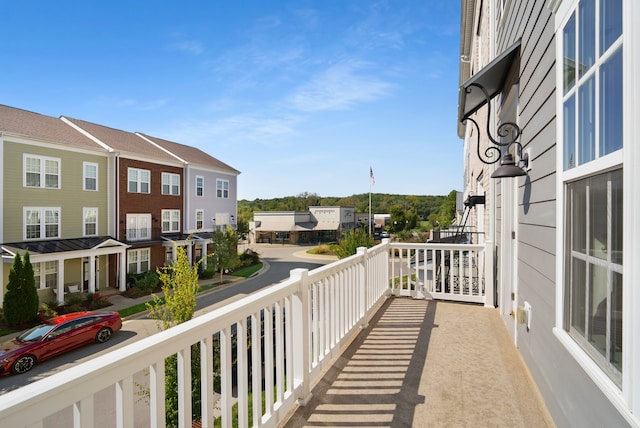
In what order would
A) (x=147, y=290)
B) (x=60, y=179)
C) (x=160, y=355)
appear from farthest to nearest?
1. (x=147, y=290)
2. (x=60, y=179)
3. (x=160, y=355)

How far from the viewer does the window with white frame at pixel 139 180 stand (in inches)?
718

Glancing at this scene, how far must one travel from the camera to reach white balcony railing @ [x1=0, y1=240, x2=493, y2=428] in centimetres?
93

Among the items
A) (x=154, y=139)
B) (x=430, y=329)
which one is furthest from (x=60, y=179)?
(x=430, y=329)

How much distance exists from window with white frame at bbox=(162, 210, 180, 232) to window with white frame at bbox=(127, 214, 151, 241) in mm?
1126

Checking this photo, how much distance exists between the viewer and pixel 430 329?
4.20 meters

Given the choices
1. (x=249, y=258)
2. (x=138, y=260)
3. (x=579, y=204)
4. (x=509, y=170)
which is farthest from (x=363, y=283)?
(x=249, y=258)

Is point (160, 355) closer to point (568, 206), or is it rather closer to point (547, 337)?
point (568, 206)

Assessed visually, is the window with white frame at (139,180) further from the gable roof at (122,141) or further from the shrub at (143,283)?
the shrub at (143,283)

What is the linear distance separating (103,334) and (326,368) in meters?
10.8

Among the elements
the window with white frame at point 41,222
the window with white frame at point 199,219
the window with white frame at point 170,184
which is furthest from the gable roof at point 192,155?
the window with white frame at point 41,222

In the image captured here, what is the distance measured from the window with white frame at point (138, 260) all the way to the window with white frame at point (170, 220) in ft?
6.34

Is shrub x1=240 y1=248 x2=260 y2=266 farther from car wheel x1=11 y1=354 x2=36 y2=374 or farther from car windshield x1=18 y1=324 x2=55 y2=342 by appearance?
car wheel x1=11 y1=354 x2=36 y2=374

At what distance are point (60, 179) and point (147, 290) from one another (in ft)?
21.5

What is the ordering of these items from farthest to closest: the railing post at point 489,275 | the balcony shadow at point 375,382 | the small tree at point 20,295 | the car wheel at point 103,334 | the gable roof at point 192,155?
the gable roof at point 192,155 < the small tree at point 20,295 < the car wheel at point 103,334 < the railing post at point 489,275 < the balcony shadow at point 375,382
